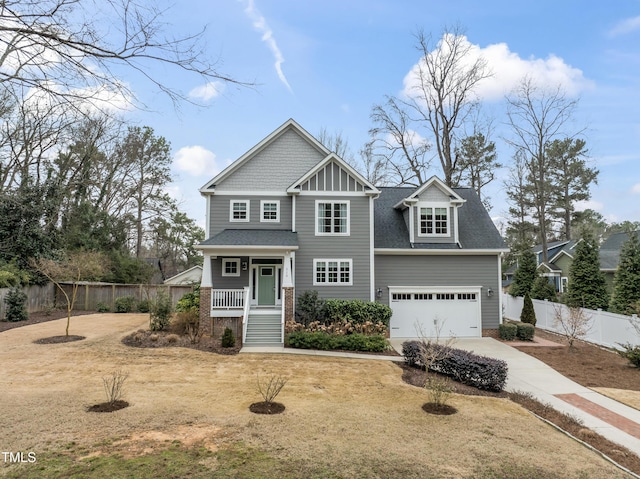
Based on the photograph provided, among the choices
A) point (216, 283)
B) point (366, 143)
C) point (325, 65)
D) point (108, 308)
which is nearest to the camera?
point (325, 65)

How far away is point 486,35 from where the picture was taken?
46.0ft

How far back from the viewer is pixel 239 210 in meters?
16.9

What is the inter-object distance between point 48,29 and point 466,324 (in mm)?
17198

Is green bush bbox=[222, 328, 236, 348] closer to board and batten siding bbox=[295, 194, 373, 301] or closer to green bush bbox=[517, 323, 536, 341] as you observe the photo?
board and batten siding bbox=[295, 194, 373, 301]

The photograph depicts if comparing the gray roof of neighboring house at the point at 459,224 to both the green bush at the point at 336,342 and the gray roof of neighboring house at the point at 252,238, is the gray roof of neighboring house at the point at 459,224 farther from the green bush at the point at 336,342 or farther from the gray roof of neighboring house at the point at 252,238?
the green bush at the point at 336,342

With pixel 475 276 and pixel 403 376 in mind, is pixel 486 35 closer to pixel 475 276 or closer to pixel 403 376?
pixel 475 276

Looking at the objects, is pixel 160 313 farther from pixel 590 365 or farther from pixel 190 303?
pixel 590 365

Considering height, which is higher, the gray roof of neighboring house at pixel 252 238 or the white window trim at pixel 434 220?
the white window trim at pixel 434 220

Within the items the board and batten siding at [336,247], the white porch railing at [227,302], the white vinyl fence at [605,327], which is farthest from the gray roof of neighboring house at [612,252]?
the white porch railing at [227,302]

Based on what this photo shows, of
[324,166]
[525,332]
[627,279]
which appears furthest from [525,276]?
[324,166]

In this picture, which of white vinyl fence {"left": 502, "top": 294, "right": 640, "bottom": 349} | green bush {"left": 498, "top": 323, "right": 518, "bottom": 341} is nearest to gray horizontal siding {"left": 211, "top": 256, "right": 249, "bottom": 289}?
green bush {"left": 498, "top": 323, "right": 518, "bottom": 341}

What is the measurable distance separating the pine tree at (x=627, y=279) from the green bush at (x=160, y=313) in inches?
750

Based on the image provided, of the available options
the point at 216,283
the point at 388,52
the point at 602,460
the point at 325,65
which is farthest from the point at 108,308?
the point at 602,460

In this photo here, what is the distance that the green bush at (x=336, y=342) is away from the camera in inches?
523
